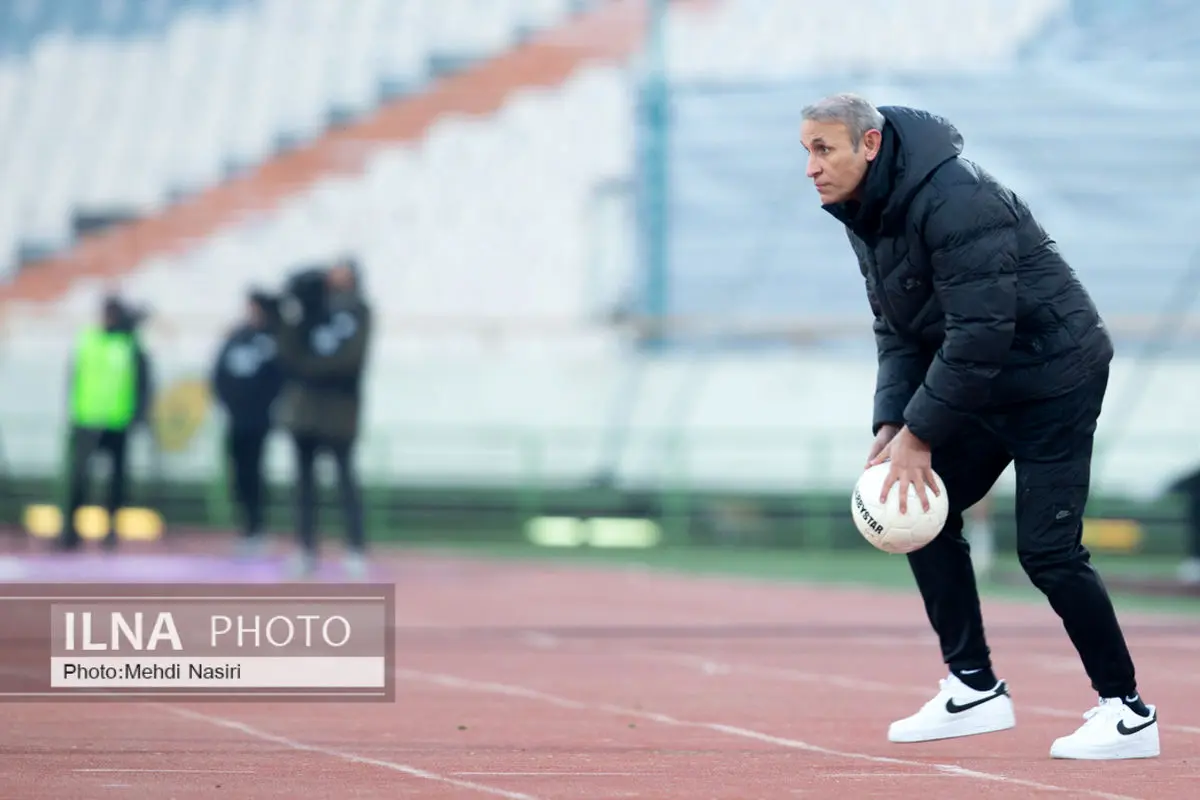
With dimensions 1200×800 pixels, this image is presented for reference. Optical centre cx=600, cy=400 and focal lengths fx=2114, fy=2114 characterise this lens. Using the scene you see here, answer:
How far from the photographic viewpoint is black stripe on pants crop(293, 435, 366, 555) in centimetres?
1477

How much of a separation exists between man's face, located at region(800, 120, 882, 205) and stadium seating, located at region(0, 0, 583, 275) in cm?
1880

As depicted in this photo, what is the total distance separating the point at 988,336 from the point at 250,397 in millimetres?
12158

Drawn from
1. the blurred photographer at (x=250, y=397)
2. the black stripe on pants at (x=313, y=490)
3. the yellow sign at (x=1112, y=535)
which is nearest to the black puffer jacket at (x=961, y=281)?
the black stripe on pants at (x=313, y=490)

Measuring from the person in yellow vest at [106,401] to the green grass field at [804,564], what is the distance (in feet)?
10.8

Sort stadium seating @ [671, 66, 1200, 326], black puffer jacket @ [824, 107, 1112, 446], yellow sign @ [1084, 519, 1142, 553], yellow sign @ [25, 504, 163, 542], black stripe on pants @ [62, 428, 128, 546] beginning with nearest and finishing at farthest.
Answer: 1. black puffer jacket @ [824, 107, 1112, 446]
2. black stripe on pants @ [62, 428, 128, 546]
3. yellow sign @ [1084, 519, 1142, 553]
4. stadium seating @ [671, 66, 1200, 326]
5. yellow sign @ [25, 504, 163, 542]

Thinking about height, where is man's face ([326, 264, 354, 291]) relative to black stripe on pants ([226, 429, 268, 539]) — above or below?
above

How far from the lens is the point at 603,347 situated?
70.2 ft

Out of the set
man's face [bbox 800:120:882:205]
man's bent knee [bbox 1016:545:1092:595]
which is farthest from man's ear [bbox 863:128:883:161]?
man's bent knee [bbox 1016:545:1092:595]

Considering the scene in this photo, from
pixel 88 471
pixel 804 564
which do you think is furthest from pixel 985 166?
pixel 88 471

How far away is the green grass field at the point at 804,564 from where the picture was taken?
578 inches

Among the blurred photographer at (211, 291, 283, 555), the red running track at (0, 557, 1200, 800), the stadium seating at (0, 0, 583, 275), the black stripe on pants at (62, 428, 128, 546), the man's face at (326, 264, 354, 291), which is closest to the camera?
the red running track at (0, 557, 1200, 800)

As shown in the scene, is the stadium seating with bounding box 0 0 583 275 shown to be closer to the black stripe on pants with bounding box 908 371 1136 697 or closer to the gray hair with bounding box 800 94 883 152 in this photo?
the gray hair with bounding box 800 94 883 152

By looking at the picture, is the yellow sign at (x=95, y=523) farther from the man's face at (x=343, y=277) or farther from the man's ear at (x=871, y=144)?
the man's ear at (x=871, y=144)

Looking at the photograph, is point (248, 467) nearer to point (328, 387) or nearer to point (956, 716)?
point (328, 387)
